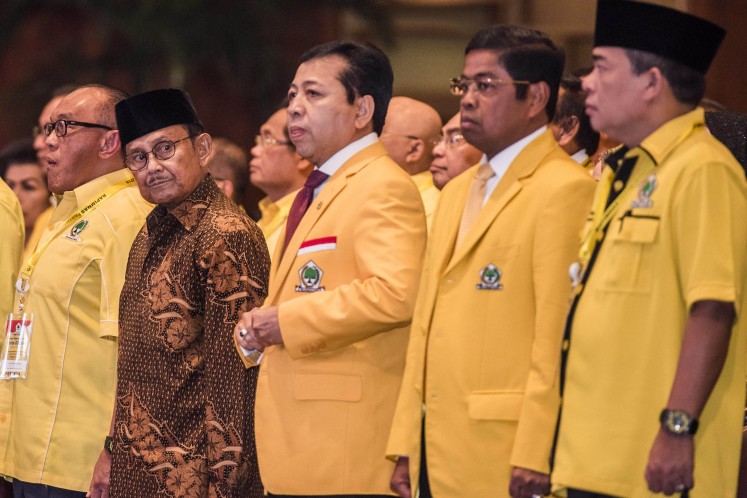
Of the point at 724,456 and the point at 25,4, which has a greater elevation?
the point at 25,4

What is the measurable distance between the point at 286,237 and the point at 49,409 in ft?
3.66

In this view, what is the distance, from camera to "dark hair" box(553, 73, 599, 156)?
4.12 metres

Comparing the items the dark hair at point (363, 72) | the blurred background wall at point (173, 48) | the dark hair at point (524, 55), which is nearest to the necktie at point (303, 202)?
the dark hair at point (363, 72)

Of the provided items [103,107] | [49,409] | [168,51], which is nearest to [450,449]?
[49,409]

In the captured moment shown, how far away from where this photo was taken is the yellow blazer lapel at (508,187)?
9.92 ft

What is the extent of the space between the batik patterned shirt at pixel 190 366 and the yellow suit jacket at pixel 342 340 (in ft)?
0.82

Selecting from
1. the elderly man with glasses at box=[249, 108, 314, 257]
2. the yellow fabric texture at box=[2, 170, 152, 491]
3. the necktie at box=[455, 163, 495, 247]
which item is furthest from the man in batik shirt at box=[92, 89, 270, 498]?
the elderly man with glasses at box=[249, 108, 314, 257]

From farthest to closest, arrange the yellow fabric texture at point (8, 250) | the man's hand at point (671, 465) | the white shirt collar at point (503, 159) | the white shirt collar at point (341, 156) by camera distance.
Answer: the yellow fabric texture at point (8, 250) < the white shirt collar at point (341, 156) < the white shirt collar at point (503, 159) < the man's hand at point (671, 465)

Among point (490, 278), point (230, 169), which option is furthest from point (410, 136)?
point (490, 278)

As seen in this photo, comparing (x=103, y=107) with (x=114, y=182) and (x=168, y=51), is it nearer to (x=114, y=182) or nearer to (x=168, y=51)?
(x=114, y=182)

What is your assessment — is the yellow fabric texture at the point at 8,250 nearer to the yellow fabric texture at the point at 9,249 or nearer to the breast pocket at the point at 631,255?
the yellow fabric texture at the point at 9,249

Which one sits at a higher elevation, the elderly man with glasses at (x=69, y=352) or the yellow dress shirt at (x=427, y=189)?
the yellow dress shirt at (x=427, y=189)

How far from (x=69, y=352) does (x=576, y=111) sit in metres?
1.79

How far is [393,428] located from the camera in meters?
3.11
